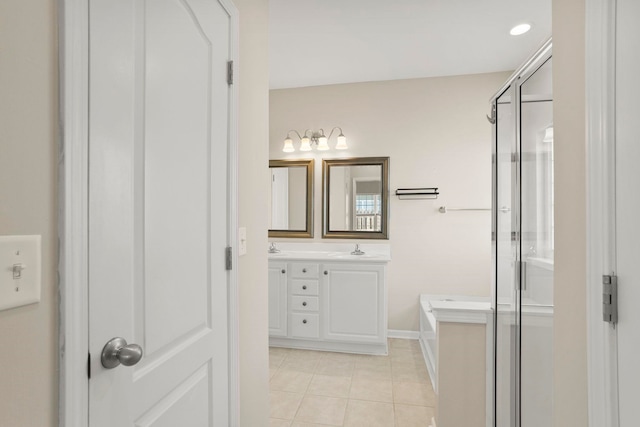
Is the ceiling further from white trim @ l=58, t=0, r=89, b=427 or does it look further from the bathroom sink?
white trim @ l=58, t=0, r=89, b=427

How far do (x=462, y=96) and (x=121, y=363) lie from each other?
3.68 meters

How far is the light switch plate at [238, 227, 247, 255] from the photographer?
135 cm

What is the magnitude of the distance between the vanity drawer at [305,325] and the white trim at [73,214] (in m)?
2.69

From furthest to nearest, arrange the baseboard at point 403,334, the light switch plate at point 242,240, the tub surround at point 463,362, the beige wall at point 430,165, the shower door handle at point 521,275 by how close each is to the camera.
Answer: the baseboard at point 403,334 < the beige wall at point 430,165 < the tub surround at point 463,362 < the shower door handle at point 521,275 < the light switch plate at point 242,240

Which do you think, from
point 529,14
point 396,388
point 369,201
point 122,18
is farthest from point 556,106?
point 369,201

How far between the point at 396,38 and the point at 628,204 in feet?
8.26

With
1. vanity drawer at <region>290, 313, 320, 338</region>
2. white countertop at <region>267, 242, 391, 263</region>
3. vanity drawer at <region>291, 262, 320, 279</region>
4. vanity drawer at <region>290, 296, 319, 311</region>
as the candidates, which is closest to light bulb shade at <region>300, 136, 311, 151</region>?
white countertop at <region>267, 242, 391, 263</region>

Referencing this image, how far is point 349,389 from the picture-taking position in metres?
2.50

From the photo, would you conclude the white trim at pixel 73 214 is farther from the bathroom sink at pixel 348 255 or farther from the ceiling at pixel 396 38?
the bathroom sink at pixel 348 255

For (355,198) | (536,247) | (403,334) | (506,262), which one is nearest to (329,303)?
(403,334)

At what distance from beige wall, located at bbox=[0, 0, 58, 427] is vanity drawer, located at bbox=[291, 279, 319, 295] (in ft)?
8.81

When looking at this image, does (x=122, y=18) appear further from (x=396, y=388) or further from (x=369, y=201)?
(x=369, y=201)

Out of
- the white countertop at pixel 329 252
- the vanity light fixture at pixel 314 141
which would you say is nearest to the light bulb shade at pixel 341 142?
the vanity light fixture at pixel 314 141

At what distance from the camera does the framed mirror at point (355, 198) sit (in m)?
3.63
